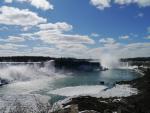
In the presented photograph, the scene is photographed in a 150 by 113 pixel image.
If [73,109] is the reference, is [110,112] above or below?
below

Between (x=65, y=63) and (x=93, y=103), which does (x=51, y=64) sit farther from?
(x=93, y=103)

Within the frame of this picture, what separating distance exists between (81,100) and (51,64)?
97.7 m

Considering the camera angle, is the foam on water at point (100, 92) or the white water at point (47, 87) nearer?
the foam on water at point (100, 92)

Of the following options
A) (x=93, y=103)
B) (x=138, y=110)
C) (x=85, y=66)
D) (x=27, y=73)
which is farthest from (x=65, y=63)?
(x=138, y=110)

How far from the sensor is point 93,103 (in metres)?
31.1

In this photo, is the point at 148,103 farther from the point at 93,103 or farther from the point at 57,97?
the point at 57,97

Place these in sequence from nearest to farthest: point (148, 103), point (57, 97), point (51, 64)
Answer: point (148, 103) → point (57, 97) → point (51, 64)

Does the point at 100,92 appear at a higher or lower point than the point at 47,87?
higher

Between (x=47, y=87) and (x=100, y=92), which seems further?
(x=47, y=87)

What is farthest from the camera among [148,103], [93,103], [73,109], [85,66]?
[85,66]

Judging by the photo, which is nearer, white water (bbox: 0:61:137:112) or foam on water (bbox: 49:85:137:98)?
foam on water (bbox: 49:85:137:98)

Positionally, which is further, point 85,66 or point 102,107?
point 85,66

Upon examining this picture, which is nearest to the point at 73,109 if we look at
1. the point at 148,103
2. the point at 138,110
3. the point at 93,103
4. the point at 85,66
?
the point at 138,110

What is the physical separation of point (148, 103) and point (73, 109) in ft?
49.1
